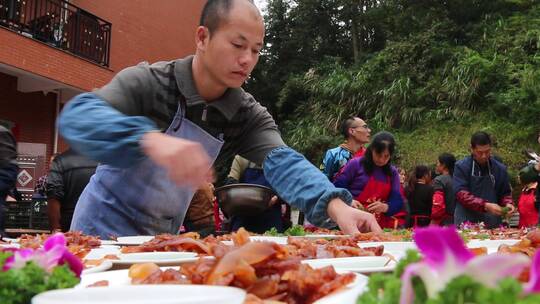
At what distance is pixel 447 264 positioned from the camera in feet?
1.92

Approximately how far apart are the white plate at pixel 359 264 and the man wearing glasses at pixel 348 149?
4792 millimetres

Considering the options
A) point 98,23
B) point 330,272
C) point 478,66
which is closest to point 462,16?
point 478,66

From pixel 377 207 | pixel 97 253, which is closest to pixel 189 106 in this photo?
pixel 97 253

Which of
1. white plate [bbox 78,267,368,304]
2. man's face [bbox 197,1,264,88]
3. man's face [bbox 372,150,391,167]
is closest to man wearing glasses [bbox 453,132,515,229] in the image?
man's face [bbox 372,150,391,167]

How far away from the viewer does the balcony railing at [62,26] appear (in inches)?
453

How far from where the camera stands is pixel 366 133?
638 cm

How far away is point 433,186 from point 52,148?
31.3ft

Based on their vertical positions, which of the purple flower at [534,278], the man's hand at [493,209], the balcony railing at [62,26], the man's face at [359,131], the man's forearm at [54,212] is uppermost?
the balcony railing at [62,26]

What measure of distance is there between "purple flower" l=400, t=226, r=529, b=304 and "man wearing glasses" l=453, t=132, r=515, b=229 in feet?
18.5

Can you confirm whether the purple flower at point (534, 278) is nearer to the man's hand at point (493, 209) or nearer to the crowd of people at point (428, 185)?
the crowd of people at point (428, 185)

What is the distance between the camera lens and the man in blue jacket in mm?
2387

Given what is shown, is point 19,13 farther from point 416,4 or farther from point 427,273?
point 416,4

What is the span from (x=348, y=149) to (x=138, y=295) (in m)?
5.70

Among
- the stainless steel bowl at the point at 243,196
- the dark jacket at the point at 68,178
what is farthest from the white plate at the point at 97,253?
the dark jacket at the point at 68,178
